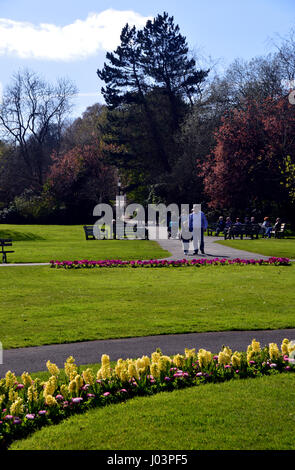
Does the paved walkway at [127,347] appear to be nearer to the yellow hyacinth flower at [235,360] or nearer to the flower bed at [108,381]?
the flower bed at [108,381]

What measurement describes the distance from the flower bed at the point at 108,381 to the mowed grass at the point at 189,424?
148 millimetres

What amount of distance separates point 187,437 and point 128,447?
1.73 feet

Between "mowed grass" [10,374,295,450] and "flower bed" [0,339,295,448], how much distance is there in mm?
148

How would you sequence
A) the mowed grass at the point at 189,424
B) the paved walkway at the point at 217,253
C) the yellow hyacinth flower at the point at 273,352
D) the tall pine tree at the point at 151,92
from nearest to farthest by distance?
the mowed grass at the point at 189,424, the yellow hyacinth flower at the point at 273,352, the paved walkway at the point at 217,253, the tall pine tree at the point at 151,92

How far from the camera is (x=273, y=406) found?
5.16 meters

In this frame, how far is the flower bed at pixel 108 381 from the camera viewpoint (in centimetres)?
482

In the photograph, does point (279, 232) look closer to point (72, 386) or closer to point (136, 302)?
point (136, 302)

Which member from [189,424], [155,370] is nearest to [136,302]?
[155,370]

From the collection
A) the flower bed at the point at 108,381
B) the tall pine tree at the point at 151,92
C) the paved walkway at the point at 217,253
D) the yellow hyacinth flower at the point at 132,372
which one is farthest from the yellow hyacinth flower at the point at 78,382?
the tall pine tree at the point at 151,92

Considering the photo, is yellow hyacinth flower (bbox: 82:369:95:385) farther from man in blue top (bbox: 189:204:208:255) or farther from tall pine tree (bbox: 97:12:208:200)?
tall pine tree (bbox: 97:12:208:200)

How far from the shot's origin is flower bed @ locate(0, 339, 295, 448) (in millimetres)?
4816

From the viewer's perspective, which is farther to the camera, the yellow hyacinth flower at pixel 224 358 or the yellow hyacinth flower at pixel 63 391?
the yellow hyacinth flower at pixel 224 358

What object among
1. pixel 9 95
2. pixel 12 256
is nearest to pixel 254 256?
pixel 12 256
